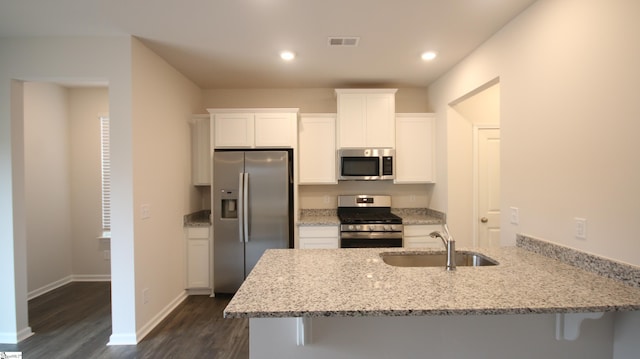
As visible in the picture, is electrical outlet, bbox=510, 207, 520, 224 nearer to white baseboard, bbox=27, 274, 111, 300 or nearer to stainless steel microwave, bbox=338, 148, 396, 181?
stainless steel microwave, bbox=338, 148, 396, 181

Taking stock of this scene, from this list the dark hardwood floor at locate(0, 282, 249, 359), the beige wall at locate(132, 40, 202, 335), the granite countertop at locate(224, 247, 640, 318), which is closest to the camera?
the granite countertop at locate(224, 247, 640, 318)

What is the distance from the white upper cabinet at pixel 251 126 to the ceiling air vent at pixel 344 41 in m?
1.09

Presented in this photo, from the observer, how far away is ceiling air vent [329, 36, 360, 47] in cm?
261

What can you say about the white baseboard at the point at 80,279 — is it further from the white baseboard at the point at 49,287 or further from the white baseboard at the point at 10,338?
the white baseboard at the point at 10,338

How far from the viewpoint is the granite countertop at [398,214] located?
3545 mm

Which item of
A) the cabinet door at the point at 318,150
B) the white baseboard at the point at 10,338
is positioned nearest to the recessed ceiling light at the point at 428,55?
the cabinet door at the point at 318,150

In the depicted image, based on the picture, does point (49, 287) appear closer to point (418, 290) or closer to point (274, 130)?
point (274, 130)

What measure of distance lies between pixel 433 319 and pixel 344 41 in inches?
90.3

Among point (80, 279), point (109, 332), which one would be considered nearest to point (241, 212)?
point (109, 332)

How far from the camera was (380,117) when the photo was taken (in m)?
3.75

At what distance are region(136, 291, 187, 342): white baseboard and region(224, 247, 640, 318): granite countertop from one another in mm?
1698

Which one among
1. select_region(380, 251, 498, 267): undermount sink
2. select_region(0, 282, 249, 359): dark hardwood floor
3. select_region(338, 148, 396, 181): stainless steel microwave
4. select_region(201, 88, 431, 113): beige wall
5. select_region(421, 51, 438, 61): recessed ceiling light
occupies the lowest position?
select_region(0, 282, 249, 359): dark hardwood floor

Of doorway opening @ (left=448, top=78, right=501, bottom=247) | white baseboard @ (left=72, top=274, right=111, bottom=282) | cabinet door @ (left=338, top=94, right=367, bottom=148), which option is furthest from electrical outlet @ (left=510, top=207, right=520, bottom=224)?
white baseboard @ (left=72, top=274, right=111, bottom=282)

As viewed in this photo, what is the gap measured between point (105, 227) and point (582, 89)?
523 cm
